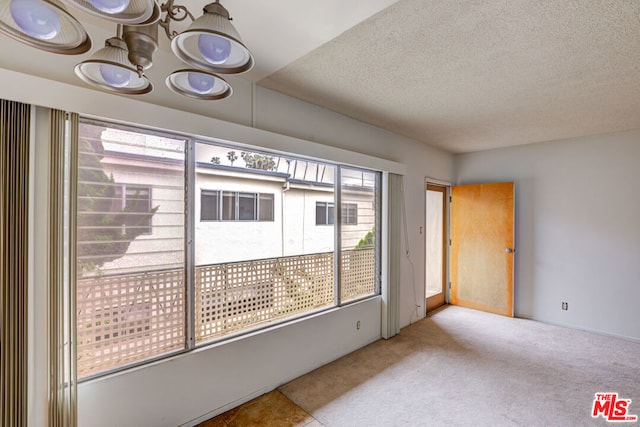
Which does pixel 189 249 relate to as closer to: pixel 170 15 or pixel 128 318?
pixel 128 318

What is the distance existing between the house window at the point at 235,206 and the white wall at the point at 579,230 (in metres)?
3.81

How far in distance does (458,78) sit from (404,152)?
1709 mm

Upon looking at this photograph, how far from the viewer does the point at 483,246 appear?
461cm

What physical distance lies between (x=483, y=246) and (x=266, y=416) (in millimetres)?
3883

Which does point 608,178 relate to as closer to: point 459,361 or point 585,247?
point 585,247

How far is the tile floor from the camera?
2125 mm

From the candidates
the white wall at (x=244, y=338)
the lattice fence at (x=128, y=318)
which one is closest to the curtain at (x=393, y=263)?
the white wall at (x=244, y=338)

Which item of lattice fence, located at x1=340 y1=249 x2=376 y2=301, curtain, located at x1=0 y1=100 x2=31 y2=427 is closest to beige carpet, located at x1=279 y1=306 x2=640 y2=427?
lattice fence, located at x1=340 y1=249 x2=376 y2=301

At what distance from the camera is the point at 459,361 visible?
10.0 feet

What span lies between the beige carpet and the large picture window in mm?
717

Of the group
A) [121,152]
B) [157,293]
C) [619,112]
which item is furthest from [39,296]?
[619,112]
